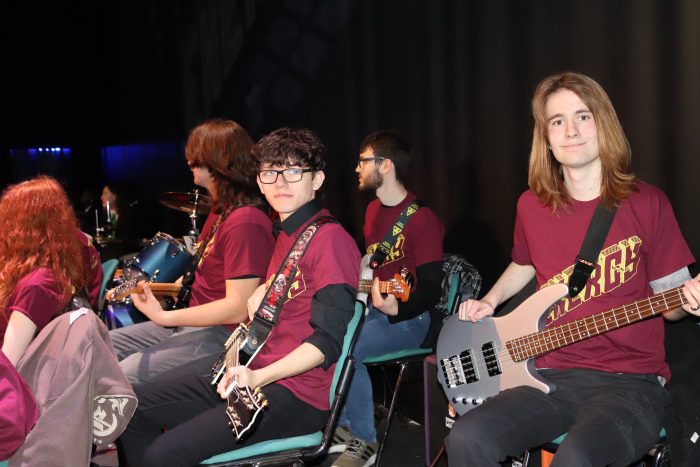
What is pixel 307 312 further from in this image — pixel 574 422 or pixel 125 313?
pixel 125 313

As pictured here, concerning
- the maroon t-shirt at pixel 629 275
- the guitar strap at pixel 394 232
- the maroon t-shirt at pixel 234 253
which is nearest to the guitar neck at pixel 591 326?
the maroon t-shirt at pixel 629 275

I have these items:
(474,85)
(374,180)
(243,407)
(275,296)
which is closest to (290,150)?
(275,296)

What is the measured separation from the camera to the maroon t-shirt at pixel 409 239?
4.02 metres

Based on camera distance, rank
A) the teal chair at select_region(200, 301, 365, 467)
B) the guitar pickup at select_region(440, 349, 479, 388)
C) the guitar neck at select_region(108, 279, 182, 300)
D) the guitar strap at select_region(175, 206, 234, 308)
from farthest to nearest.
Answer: the guitar neck at select_region(108, 279, 182, 300)
the guitar strap at select_region(175, 206, 234, 308)
the guitar pickup at select_region(440, 349, 479, 388)
the teal chair at select_region(200, 301, 365, 467)

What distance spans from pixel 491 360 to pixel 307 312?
28.7 inches

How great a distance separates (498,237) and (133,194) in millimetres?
6094

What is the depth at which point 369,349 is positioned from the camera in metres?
3.87

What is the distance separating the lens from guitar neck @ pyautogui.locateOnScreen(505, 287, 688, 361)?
7.38 feet

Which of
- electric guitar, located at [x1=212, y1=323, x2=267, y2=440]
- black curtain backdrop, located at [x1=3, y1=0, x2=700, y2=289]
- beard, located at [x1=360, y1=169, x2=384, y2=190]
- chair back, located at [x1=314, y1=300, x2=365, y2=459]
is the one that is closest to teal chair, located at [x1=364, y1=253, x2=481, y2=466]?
black curtain backdrop, located at [x1=3, y1=0, x2=700, y2=289]

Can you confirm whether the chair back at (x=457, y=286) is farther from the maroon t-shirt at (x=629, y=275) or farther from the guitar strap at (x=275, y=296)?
the guitar strap at (x=275, y=296)

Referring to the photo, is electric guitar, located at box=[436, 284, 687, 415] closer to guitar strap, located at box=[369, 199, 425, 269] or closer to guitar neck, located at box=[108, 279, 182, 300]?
guitar strap, located at box=[369, 199, 425, 269]

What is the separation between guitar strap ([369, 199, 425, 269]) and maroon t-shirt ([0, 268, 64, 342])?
1.81 meters

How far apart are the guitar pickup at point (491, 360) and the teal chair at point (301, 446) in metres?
0.52

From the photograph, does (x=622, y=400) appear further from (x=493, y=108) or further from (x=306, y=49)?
(x=306, y=49)
